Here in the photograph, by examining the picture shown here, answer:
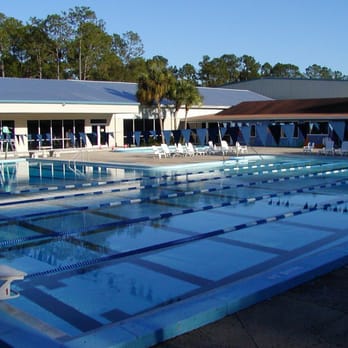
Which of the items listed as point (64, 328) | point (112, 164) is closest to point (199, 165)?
point (112, 164)

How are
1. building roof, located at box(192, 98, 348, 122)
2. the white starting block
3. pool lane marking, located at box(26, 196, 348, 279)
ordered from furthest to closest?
1. building roof, located at box(192, 98, 348, 122)
2. pool lane marking, located at box(26, 196, 348, 279)
3. the white starting block

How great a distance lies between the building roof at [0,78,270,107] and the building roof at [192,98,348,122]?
79.3 inches

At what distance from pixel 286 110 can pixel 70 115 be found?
43.4 ft

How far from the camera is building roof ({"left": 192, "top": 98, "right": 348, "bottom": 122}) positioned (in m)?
28.9

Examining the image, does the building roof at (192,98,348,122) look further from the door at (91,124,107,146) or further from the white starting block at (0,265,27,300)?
the white starting block at (0,265,27,300)

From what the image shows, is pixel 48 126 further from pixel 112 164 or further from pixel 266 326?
pixel 266 326

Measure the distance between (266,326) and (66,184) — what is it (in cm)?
1219

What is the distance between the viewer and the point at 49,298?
18.7ft

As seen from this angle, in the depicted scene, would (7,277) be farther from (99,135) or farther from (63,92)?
(63,92)

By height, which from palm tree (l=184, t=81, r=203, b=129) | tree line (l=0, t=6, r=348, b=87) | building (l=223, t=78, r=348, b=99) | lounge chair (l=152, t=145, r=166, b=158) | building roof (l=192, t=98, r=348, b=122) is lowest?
lounge chair (l=152, t=145, r=166, b=158)

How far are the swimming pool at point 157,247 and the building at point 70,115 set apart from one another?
1224 cm

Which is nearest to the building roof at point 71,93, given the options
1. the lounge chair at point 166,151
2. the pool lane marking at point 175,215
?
the lounge chair at point 166,151

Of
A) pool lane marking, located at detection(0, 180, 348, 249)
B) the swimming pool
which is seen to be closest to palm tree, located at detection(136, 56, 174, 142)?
the swimming pool

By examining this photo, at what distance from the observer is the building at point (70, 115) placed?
27516mm
